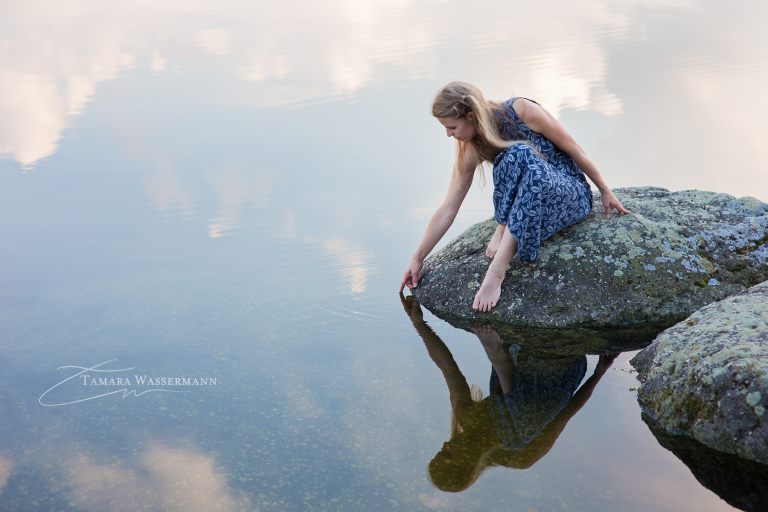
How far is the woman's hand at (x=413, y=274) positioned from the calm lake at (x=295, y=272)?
0.41ft

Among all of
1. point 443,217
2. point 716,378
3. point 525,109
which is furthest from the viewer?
point 443,217

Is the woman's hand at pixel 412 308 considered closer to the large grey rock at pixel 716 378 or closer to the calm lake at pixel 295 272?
the calm lake at pixel 295 272

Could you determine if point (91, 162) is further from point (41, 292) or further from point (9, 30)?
point (9, 30)

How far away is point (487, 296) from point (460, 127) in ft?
3.37

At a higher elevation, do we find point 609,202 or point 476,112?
point 476,112

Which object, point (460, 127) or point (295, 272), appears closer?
point (460, 127)

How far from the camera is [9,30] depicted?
16.6 metres

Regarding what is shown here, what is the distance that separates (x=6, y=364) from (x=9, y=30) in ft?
A: 45.3

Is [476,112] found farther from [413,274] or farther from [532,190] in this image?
[413,274]

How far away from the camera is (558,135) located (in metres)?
5.27

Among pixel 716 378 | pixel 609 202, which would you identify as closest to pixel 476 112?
pixel 609 202

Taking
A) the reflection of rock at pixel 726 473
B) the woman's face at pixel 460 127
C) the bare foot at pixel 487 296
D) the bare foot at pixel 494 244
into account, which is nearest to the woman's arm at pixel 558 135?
the woman's face at pixel 460 127

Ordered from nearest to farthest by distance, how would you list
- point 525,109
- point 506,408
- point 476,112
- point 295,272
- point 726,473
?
point 726,473
point 506,408
point 476,112
point 525,109
point 295,272

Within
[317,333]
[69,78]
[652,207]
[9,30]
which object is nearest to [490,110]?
[652,207]
